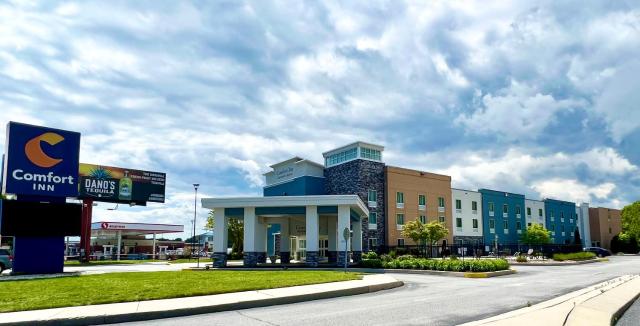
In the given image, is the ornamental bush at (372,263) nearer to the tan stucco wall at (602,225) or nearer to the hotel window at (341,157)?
the hotel window at (341,157)

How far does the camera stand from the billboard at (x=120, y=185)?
181 feet

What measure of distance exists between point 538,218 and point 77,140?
241ft

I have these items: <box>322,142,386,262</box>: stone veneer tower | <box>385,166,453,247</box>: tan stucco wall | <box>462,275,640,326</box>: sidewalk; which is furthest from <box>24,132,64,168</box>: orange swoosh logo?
<box>385,166,453,247</box>: tan stucco wall

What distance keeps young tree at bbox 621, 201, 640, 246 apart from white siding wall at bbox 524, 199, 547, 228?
55.7 feet

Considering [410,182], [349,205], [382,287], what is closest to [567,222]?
[410,182]

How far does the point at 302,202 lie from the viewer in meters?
35.7

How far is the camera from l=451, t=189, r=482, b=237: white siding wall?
220ft

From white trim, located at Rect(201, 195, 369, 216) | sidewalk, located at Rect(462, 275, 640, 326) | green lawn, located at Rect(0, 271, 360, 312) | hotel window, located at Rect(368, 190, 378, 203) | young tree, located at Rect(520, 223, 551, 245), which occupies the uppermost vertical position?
hotel window, located at Rect(368, 190, 378, 203)

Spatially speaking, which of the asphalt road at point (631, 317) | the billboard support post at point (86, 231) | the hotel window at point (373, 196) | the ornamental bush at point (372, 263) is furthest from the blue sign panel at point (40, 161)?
the hotel window at point (373, 196)

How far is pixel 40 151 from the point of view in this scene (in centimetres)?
2873

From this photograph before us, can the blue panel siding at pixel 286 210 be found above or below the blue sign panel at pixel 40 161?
below

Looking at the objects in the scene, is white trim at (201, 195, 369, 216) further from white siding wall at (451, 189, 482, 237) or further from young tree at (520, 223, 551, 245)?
young tree at (520, 223, 551, 245)

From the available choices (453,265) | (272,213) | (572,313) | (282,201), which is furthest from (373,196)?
(572,313)

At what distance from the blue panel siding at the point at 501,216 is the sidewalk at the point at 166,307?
59.2 metres
